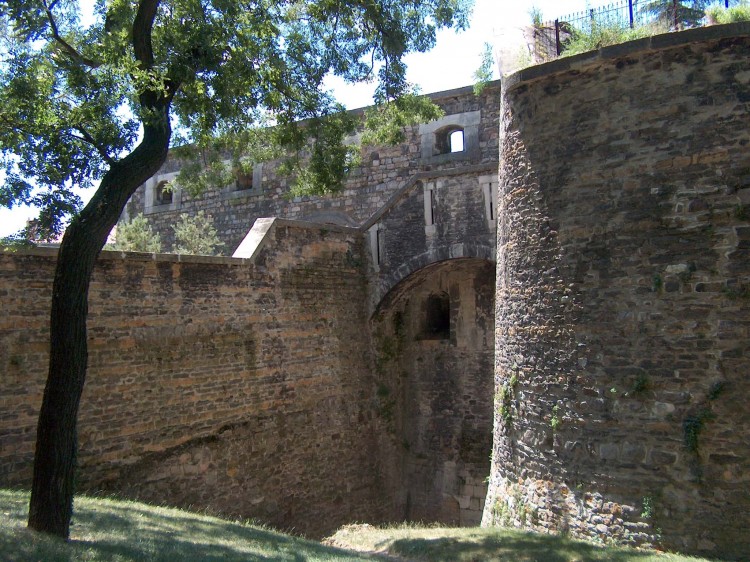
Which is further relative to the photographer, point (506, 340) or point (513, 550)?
point (506, 340)

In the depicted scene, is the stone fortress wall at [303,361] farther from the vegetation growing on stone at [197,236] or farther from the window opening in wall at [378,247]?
the vegetation growing on stone at [197,236]

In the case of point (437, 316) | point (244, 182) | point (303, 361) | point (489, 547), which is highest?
point (244, 182)

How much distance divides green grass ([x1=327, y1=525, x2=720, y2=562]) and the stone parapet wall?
8.64 ft

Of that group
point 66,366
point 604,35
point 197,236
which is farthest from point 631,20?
point 197,236

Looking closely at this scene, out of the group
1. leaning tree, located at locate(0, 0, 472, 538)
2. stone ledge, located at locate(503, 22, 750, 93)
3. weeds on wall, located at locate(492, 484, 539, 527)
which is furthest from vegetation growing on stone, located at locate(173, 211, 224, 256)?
stone ledge, located at locate(503, 22, 750, 93)

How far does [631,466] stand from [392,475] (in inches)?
317

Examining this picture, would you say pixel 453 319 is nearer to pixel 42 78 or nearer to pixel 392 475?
pixel 392 475

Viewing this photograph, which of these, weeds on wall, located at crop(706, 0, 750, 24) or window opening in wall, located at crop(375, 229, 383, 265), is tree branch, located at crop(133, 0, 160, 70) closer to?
weeds on wall, located at crop(706, 0, 750, 24)

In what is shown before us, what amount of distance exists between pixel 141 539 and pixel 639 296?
227 inches

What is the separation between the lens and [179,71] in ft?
25.0

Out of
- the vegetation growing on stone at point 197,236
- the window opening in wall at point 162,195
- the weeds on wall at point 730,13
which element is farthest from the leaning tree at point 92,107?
the window opening in wall at point 162,195

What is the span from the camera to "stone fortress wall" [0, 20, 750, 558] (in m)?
7.51

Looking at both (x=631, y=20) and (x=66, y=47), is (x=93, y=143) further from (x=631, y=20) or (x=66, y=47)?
(x=631, y=20)

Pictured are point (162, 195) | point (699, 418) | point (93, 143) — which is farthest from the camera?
point (162, 195)
